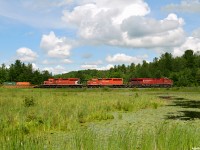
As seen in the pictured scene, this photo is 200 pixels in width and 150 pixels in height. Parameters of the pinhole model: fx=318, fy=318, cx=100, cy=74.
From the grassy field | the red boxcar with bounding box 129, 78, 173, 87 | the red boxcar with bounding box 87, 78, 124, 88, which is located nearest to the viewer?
the grassy field

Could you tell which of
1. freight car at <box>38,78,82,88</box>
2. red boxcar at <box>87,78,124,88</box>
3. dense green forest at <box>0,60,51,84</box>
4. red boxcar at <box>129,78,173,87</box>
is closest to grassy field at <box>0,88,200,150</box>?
red boxcar at <box>129,78,173,87</box>

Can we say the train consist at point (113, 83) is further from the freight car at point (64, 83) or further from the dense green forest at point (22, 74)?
the dense green forest at point (22, 74)

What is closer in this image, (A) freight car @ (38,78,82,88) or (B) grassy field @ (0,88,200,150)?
(B) grassy field @ (0,88,200,150)

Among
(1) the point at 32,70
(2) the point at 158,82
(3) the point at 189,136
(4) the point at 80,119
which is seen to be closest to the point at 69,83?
(2) the point at 158,82

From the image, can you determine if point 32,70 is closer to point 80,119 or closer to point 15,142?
point 80,119

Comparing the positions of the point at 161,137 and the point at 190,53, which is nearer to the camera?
the point at 161,137

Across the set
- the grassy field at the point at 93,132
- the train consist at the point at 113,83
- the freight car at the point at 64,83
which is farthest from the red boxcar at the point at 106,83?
the grassy field at the point at 93,132

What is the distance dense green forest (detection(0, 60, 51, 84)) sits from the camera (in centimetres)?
11956

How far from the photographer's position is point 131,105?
2708 centimetres

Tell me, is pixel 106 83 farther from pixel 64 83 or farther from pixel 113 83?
pixel 64 83

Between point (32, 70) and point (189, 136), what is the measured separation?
12770 centimetres

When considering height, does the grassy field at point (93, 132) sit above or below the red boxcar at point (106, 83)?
below

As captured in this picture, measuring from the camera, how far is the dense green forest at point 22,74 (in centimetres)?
11956

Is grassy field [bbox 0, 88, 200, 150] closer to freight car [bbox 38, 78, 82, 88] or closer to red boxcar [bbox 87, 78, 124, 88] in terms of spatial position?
red boxcar [bbox 87, 78, 124, 88]
